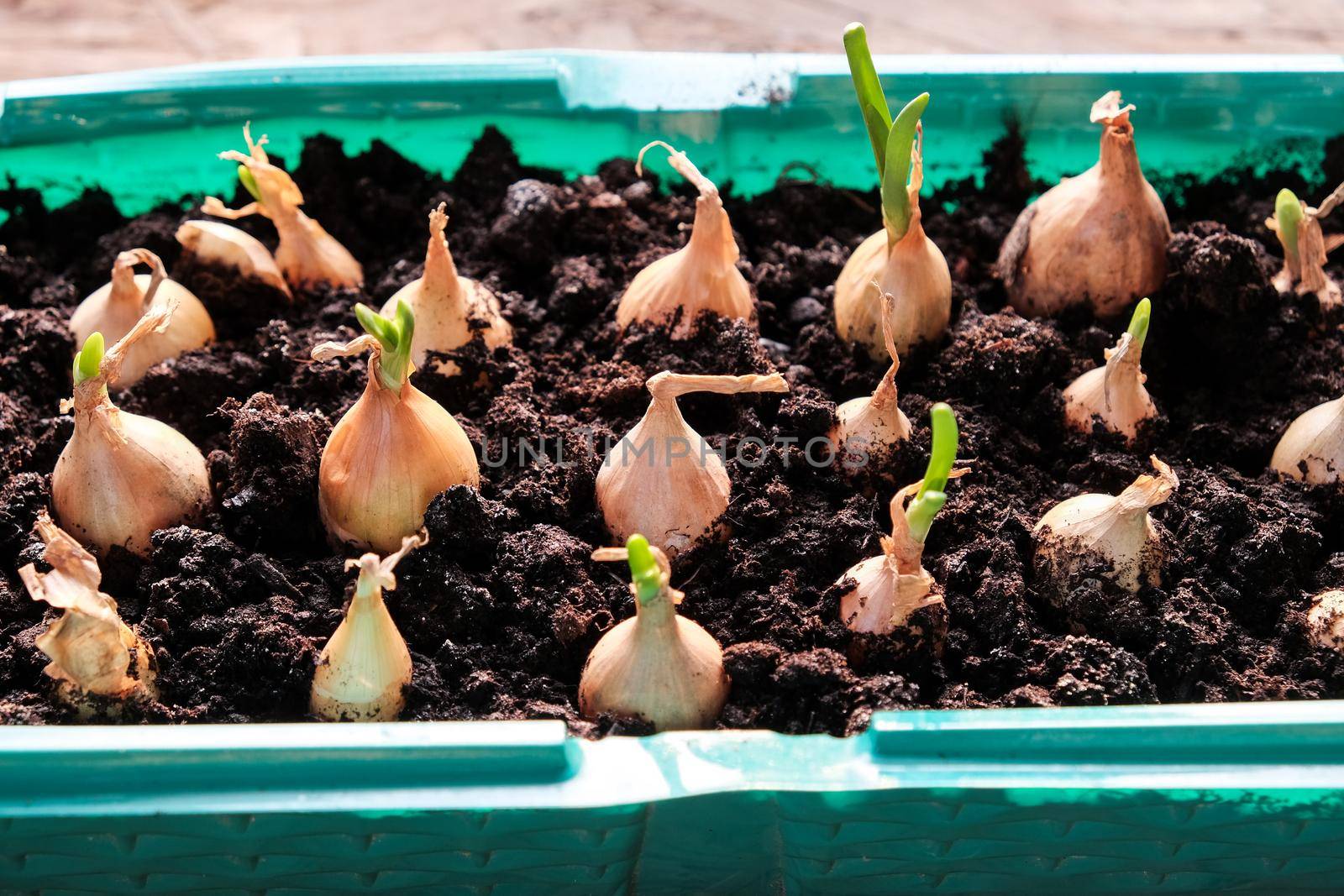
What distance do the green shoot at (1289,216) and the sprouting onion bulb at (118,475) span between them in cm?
75

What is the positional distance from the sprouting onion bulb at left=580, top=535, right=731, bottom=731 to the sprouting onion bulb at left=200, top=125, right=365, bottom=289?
47 centimetres

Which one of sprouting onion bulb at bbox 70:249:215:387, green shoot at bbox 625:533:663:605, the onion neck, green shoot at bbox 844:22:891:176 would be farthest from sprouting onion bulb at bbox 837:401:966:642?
sprouting onion bulb at bbox 70:249:215:387

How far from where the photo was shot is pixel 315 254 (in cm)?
99

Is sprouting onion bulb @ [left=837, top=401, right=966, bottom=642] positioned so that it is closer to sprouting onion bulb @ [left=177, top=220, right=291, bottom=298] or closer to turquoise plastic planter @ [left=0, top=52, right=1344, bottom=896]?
turquoise plastic planter @ [left=0, top=52, right=1344, bottom=896]

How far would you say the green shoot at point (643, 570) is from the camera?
582mm

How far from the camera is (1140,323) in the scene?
2.44ft

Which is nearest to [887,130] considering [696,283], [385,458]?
[696,283]

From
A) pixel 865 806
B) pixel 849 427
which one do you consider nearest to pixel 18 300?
pixel 849 427

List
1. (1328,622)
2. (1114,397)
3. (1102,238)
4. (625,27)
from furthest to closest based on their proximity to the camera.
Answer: (625,27) < (1102,238) < (1114,397) < (1328,622)

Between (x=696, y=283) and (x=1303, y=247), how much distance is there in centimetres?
44

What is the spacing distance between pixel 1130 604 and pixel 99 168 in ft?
3.08

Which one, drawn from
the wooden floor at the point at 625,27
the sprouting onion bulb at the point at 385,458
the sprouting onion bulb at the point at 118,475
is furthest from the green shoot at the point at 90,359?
the wooden floor at the point at 625,27

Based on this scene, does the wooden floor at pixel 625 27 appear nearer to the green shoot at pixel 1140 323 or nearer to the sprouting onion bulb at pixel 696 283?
the sprouting onion bulb at pixel 696 283

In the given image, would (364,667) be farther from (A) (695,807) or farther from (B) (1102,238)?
(B) (1102,238)
